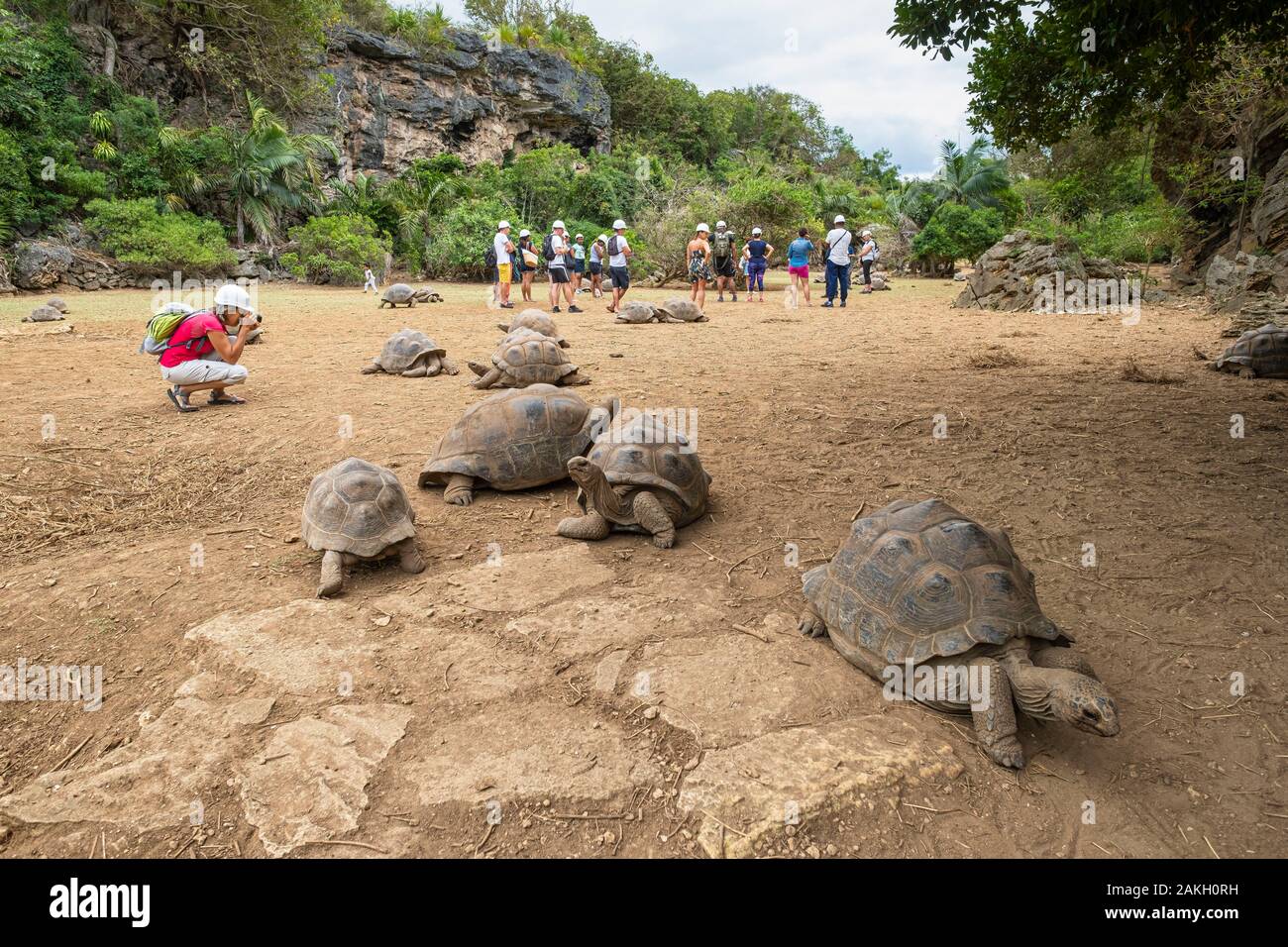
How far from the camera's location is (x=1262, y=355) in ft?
25.0

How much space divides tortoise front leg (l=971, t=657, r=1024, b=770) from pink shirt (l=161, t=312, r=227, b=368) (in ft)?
25.1

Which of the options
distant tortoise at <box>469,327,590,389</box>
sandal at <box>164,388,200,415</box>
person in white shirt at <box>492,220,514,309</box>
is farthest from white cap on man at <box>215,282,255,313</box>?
person in white shirt at <box>492,220,514,309</box>

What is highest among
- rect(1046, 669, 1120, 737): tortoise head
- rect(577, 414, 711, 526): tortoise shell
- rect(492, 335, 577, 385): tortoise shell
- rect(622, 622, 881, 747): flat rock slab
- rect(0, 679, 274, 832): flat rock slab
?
rect(492, 335, 577, 385): tortoise shell

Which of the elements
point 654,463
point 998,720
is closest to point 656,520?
point 654,463

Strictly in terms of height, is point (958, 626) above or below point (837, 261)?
below

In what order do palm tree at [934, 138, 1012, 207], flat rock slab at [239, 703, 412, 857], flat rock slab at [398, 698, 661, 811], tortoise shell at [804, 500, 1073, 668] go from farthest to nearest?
palm tree at [934, 138, 1012, 207] → tortoise shell at [804, 500, 1073, 668] → flat rock slab at [398, 698, 661, 811] → flat rock slab at [239, 703, 412, 857]

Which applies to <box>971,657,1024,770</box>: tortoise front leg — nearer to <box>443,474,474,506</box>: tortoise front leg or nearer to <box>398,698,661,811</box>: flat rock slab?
<box>398,698,661,811</box>: flat rock slab

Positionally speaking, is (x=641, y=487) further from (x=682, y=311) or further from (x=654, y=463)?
(x=682, y=311)

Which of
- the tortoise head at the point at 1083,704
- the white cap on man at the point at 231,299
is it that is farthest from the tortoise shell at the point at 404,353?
the tortoise head at the point at 1083,704

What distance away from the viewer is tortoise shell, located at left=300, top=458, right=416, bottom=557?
12.8 feet

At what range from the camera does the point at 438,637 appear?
11.1 feet

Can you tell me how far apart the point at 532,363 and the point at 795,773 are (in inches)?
254

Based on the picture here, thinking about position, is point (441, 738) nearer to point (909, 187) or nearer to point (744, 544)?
point (744, 544)
